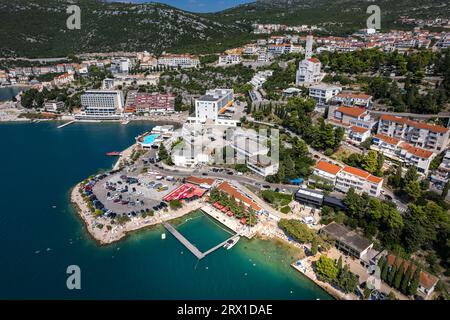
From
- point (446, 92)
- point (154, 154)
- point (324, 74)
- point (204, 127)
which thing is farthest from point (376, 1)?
point (154, 154)

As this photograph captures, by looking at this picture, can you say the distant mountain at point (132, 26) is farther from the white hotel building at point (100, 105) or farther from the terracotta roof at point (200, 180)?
the terracotta roof at point (200, 180)

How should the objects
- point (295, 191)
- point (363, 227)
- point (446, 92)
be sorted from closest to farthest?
1. point (363, 227)
2. point (295, 191)
3. point (446, 92)

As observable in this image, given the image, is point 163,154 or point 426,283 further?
point 163,154

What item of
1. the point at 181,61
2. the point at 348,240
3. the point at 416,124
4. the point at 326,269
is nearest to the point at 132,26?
the point at 181,61

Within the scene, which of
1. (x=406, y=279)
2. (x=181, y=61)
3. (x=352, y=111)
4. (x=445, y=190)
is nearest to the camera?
(x=406, y=279)

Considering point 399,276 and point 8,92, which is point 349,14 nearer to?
point 8,92

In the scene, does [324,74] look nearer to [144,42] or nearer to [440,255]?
[440,255]

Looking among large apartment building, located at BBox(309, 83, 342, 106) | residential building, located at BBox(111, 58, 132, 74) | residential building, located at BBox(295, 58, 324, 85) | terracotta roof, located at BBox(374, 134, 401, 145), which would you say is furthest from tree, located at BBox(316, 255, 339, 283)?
residential building, located at BBox(111, 58, 132, 74)
